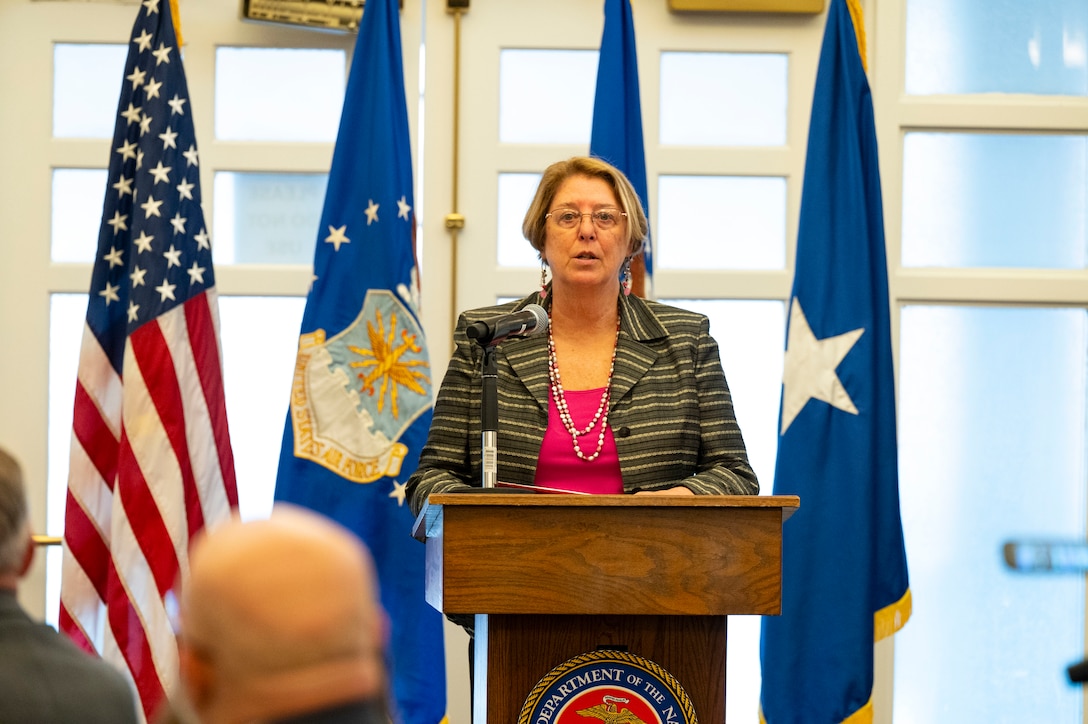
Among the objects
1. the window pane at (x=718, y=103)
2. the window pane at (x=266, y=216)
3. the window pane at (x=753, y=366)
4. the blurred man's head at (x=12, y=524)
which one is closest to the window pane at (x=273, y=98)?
the window pane at (x=266, y=216)

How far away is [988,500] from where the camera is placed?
13.1ft

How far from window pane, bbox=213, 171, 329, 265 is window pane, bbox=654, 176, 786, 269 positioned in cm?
111

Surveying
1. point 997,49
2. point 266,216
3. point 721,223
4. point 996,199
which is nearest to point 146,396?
point 266,216

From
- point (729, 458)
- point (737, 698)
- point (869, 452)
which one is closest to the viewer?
point (729, 458)

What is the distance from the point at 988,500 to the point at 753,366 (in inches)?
34.2

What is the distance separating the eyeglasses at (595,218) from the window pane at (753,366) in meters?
1.32

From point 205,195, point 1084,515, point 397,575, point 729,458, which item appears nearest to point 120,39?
point 205,195

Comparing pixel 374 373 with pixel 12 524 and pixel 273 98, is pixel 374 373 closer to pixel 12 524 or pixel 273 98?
pixel 273 98

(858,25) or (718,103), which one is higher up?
(858,25)

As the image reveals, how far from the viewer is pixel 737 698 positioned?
3877 mm

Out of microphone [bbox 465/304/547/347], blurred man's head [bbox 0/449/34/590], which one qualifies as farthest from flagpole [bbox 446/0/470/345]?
blurred man's head [bbox 0/449/34/590]

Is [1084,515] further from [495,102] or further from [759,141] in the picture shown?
[495,102]

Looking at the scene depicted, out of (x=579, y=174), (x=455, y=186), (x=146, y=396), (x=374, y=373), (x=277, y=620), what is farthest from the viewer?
(x=455, y=186)

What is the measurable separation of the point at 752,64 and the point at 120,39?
2.00 meters
